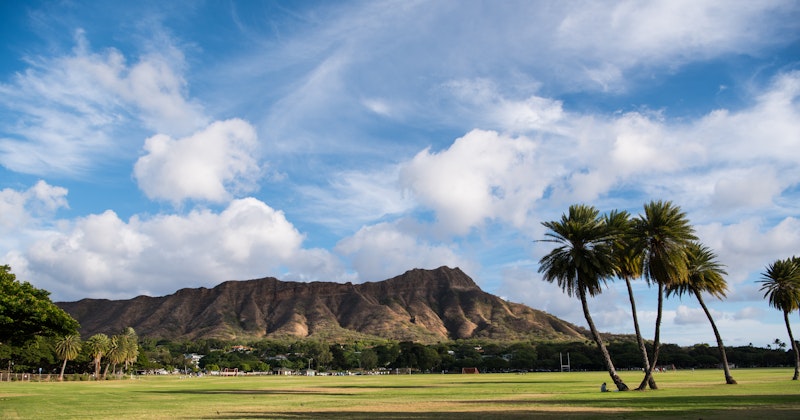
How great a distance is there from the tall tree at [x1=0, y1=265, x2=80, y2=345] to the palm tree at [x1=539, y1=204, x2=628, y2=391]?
3644 centimetres

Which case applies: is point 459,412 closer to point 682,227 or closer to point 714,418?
point 714,418

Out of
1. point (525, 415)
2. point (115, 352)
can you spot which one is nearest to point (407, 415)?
point (525, 415)

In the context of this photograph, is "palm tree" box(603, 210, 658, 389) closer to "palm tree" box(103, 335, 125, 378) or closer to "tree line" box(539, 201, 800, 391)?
"tree line" box(539, 201, 800, 391)

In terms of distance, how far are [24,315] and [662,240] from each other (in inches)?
1822

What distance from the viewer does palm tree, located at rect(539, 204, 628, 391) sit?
4428 centimetres

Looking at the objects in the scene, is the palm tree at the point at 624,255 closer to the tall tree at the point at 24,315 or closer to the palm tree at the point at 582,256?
the palm tree at the point at 582,256

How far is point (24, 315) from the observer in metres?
39.4

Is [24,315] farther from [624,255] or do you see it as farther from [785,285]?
[785,285]

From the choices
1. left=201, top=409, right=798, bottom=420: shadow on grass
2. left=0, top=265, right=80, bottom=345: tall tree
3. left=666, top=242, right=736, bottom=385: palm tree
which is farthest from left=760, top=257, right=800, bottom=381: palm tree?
left=0, top=265, right=80, bottom=345: tall tree

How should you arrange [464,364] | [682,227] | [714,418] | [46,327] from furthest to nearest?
[464,364]
[682,227]
[46,327]
[714,418]

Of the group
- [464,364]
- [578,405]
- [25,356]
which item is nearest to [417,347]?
Result: [464,364]

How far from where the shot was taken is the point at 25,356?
4343 inches

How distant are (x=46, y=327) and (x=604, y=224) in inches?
1643

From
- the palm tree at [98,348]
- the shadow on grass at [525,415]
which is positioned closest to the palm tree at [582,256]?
the shadow on grass at [525,415]
